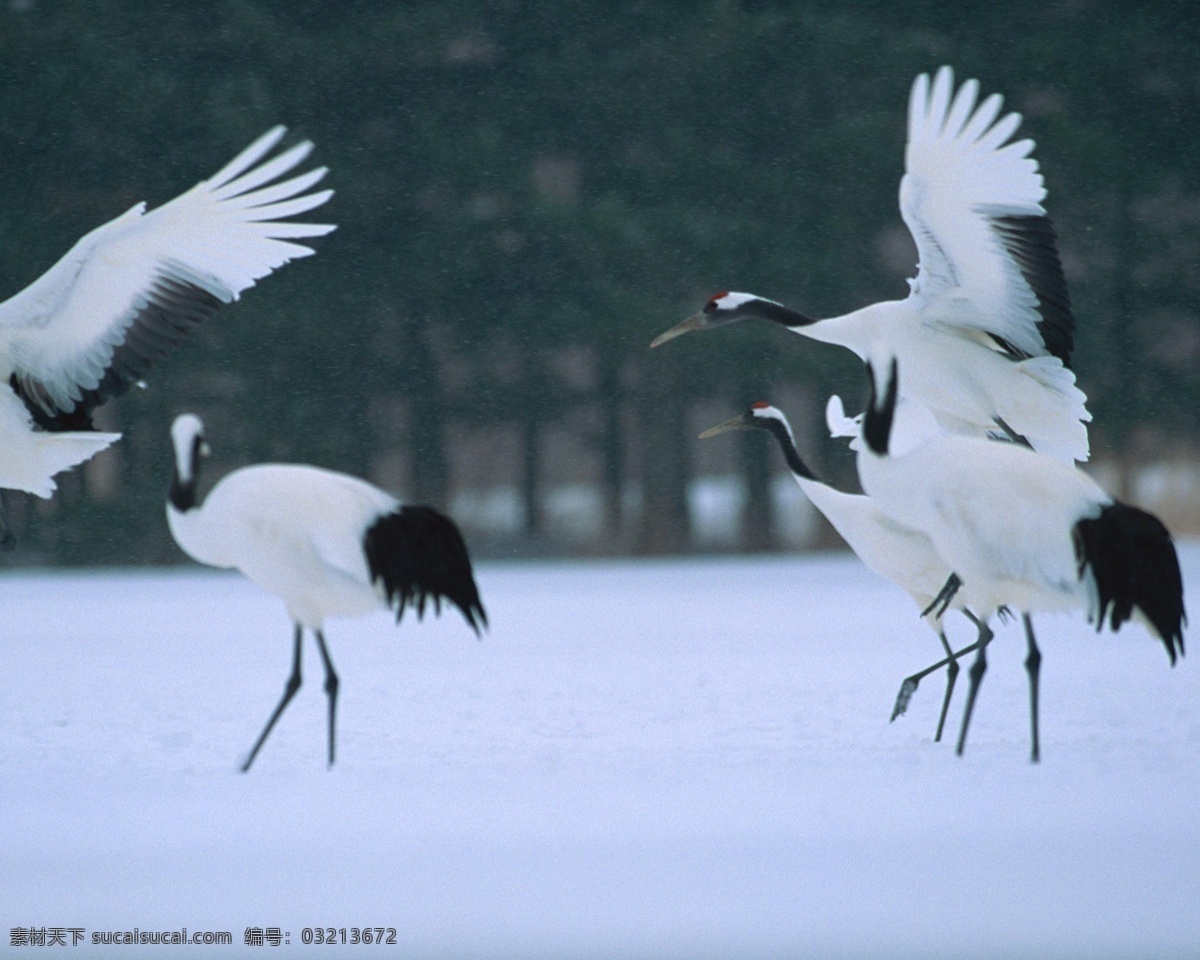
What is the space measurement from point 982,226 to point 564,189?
10163 millimetres

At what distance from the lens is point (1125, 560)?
3.87 metres

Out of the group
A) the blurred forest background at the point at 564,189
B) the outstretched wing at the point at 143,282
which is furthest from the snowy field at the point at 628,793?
the blurred forest background at the point at 564,189

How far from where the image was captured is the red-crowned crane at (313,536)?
3740 millimetres

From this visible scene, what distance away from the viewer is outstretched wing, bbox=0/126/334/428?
4484 mm

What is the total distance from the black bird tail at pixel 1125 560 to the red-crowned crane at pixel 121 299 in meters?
2.00

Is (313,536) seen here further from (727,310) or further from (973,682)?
(727,310)

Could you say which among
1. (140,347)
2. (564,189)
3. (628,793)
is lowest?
(628,793)

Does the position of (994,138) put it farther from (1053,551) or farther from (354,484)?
(354,484)

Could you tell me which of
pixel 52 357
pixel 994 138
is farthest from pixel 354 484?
pixel 994 138

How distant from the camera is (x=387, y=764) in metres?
4.21

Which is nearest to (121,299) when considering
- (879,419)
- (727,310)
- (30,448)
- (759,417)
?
(30,448)

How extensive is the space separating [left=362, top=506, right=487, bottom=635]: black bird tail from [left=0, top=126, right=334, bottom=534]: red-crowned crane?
0.89 meters

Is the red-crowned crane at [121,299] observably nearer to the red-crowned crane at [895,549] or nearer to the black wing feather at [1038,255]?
the red-crowned crane at [895,549]

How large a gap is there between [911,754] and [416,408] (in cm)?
1050
